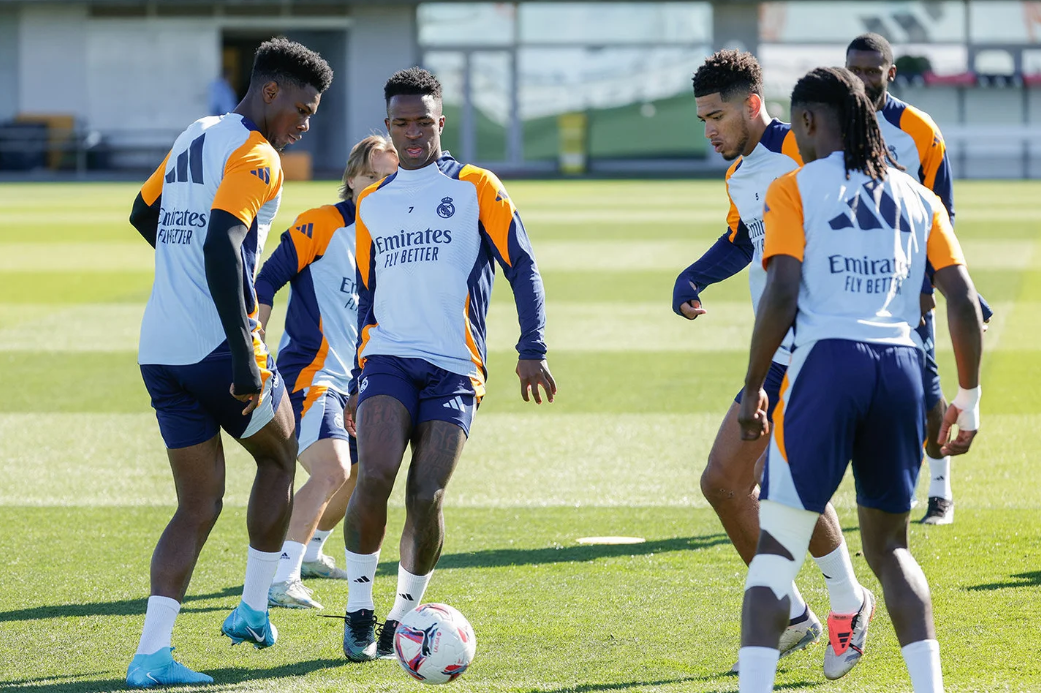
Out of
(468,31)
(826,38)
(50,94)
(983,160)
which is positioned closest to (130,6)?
(50,94)

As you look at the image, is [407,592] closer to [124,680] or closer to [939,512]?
[124,680]

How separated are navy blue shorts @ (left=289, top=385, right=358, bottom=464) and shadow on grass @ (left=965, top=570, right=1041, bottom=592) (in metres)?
2.75

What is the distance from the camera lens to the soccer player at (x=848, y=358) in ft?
12.9

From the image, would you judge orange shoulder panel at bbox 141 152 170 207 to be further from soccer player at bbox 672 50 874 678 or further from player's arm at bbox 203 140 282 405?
soccer player at bbox 672 50 874 678

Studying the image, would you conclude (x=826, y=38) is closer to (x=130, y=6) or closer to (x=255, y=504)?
(x=130, y=6)

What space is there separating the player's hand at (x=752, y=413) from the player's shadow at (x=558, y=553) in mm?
2478

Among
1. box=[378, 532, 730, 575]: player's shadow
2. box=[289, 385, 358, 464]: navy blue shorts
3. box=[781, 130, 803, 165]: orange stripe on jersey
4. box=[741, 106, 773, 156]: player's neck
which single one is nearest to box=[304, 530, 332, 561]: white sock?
box=[378, 532, 730, 575]: player's shadow

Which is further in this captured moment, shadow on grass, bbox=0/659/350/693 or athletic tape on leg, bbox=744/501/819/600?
shadow on grass, bbox=0/659/350/693

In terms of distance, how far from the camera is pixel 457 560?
6504 millimetres

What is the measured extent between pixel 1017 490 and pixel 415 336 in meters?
4.11

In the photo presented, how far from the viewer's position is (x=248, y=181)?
187 inches

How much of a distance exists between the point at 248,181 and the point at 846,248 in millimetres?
2029

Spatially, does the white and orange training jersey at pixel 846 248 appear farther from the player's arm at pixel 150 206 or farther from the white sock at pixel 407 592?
the player's arm at pixel 150 206

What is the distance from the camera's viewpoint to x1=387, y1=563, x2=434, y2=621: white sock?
511 centimetres
